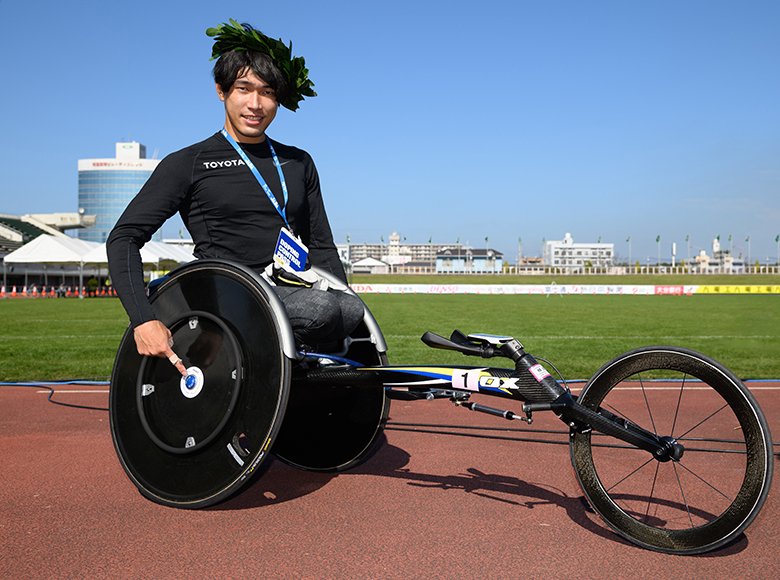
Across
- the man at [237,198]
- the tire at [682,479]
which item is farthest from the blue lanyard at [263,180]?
the tire at [682,479]

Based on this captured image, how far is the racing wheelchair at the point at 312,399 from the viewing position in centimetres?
231

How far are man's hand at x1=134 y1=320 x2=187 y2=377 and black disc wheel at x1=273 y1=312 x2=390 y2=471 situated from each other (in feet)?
2.35

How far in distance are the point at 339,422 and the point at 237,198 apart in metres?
1.32

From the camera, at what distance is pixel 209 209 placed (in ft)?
9.48

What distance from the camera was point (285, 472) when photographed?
351 centimetres

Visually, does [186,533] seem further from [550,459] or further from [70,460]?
[550,459]

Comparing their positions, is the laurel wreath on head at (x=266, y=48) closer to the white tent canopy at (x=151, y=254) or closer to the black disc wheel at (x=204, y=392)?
the black disc wheel at (x=204, y=392)

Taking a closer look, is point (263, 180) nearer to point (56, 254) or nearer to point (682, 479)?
point (682, 479)

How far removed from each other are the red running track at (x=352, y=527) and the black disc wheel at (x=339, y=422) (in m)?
0.11

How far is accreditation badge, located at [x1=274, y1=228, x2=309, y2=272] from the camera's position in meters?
2.81

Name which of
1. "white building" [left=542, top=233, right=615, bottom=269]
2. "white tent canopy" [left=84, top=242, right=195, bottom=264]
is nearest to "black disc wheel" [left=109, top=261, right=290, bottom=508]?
"white tent canopy" [left=84, top=242, right=195, bottom=264]

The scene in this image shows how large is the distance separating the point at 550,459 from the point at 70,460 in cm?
289

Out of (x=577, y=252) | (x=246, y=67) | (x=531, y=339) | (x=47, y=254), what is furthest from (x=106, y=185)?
(x=246, y=67)

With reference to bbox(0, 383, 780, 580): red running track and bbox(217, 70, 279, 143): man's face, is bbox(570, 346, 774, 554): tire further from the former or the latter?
bbox(217, 70, 279, 143): man's face
